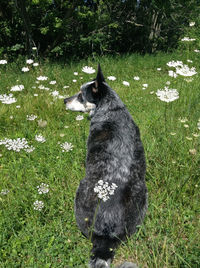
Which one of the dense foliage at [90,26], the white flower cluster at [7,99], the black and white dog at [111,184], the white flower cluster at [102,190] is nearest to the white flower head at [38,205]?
the black and white dog at [111,184]

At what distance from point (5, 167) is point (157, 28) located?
512 inches

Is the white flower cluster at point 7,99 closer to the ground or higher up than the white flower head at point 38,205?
higher up

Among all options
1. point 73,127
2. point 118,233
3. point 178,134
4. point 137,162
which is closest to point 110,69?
point 73,127

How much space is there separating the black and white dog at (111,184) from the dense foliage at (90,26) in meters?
7.91

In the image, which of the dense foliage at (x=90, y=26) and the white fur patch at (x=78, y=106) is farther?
the dense foliage at (x=90, y=26)

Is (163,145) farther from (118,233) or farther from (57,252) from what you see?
(57,252)

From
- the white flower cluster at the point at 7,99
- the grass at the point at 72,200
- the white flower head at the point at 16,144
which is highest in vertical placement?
the white flower head at the point at 16,144

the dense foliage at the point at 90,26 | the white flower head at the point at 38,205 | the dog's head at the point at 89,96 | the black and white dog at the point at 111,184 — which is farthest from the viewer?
the dense foliage at the point at 90,26

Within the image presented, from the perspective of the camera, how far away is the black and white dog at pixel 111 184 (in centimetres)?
217

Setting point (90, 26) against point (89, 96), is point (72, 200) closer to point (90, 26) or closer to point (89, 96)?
point (89, 96)

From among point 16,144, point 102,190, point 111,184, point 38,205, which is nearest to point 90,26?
point 16,144

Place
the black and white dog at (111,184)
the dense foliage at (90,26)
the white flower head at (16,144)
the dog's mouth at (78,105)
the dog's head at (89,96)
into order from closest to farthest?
the black and white dog at (111,184), the white flower head at (16,144), the dog's head at (89,96), the dog's mouth at (78,105), the dense foliage at (90,26)

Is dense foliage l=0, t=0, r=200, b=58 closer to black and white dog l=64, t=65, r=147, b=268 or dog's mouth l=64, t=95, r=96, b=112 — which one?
dog's mouth l=64, t=95, r=96, b=112

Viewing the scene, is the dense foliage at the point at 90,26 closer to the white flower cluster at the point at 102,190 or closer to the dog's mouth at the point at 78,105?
the dog's mouth at the point at 78,105
